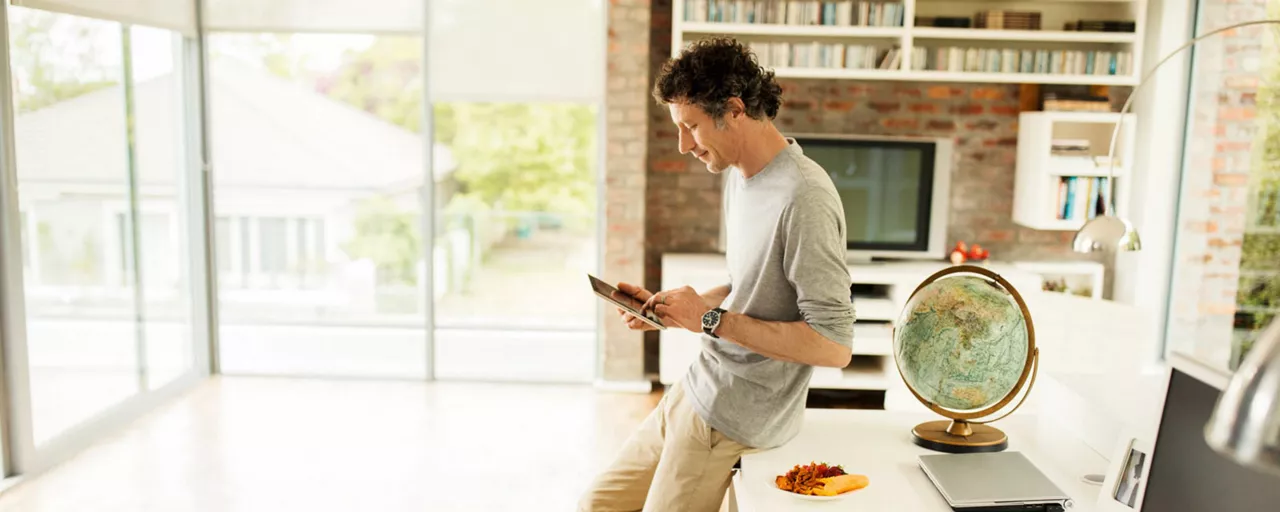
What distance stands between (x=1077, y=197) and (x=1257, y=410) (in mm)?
4426

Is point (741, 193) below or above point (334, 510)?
above

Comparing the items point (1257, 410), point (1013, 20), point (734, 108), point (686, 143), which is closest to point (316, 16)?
point (1013, 20)

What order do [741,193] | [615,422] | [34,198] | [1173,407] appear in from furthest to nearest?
[615,422] → [34,198] → [741,193] → [1173,407]

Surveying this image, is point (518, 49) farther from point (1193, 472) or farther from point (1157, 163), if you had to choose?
point (1193, 472)

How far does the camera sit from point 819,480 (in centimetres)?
178

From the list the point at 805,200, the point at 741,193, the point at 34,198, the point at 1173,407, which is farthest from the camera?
the point at 34,198

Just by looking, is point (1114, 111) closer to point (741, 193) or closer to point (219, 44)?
point (741, 193)

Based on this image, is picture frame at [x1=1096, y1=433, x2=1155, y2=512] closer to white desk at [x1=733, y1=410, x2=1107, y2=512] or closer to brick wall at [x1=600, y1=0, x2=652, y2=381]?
white desk at [x1=733, y1=410, x2=1107, y2=512]

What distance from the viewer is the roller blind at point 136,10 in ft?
12.7

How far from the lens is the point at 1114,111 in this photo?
4.98 meters

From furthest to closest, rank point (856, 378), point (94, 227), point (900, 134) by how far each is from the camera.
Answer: point (900, 134) < point (856, 378) < point (94, 227)

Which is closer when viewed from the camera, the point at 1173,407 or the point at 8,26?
the point at 1173,407

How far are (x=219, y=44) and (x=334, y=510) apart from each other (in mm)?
2630

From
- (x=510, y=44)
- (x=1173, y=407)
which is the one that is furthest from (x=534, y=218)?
(x=1173, y=407)
